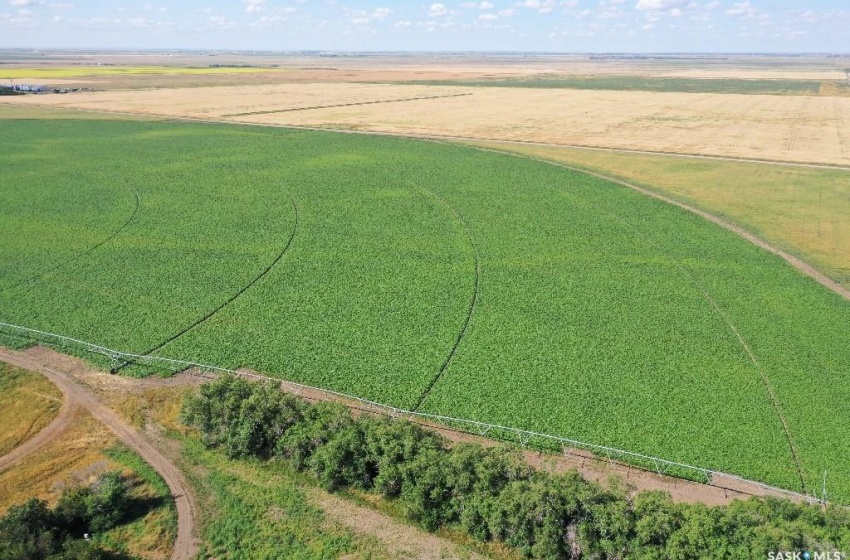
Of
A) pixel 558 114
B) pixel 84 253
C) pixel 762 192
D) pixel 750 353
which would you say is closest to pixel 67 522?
pixel 84 253

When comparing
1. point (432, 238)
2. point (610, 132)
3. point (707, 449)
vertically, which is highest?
point (610, 132)

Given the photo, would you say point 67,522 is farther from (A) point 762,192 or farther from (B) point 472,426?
(A) point 762,192

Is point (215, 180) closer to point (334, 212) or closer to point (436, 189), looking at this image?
point (334, 212)

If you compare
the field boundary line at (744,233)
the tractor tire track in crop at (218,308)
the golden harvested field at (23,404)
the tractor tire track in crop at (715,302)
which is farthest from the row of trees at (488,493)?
the field boundary line at (744,233)

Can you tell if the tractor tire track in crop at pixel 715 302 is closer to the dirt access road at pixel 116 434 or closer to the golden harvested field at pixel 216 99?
the dirt access road at pixel 116 434

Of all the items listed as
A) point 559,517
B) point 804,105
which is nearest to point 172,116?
point 559,517
